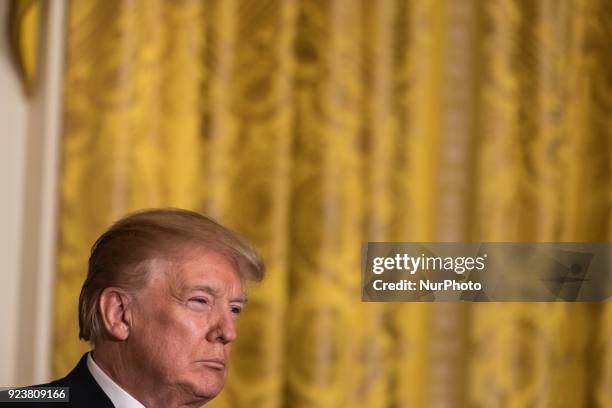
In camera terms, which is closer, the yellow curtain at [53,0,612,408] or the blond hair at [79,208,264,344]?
the blond hair at [79,208,264,344]

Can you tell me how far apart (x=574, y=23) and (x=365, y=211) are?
453mm

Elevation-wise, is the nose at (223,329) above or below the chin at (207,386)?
above

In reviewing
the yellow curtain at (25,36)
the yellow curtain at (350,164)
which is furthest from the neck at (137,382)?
the yellow curtain at (25,36)

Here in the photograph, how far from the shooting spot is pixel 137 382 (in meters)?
1.04

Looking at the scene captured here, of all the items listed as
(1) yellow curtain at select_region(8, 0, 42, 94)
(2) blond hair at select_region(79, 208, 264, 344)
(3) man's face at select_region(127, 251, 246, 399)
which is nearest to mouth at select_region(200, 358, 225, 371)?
(3) man's face at select_region(127, 251, 246, 399)

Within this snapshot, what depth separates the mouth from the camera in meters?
1.04

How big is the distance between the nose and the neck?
0.07m

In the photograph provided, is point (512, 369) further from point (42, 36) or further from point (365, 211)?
point (42, 36)

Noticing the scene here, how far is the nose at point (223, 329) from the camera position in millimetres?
1047

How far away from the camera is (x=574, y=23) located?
1.44 m

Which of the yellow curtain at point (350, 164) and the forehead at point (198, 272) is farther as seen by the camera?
the yellow curtain at point (350, 164)

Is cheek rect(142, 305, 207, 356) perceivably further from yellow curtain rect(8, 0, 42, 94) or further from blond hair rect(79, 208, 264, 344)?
yellow curtain rect(8, 0, 42, 94)

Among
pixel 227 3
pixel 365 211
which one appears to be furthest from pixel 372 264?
pixel 227 3

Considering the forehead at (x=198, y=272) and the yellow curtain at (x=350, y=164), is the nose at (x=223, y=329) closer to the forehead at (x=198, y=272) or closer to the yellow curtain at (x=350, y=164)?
the forehead at (x=198, y=272)
